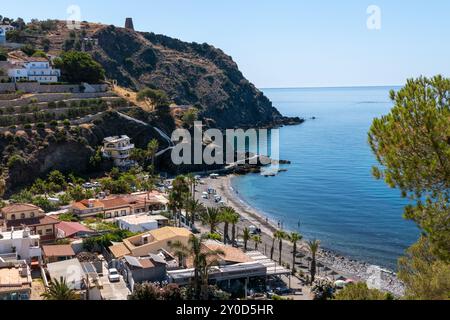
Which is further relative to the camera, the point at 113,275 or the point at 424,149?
the point at 113,275

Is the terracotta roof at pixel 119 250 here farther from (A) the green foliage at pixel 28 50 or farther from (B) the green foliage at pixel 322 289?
(A) the green foliage at pixel 28 50

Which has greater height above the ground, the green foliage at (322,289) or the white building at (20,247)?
the white building at (20,247)

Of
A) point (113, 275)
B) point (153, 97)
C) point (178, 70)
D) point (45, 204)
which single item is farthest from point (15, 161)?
point (178, 70)

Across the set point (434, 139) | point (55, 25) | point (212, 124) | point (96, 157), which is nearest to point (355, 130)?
point (212, 124)

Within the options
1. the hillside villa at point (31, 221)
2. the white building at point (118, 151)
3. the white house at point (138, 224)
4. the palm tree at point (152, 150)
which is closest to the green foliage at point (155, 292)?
the white house at point (138, 224)

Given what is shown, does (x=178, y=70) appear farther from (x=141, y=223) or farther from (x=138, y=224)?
(x=138, y=224)

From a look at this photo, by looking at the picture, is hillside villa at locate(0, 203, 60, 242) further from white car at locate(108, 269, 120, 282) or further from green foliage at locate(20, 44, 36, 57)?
green foliage at locate(20, 44, 36, 57)
